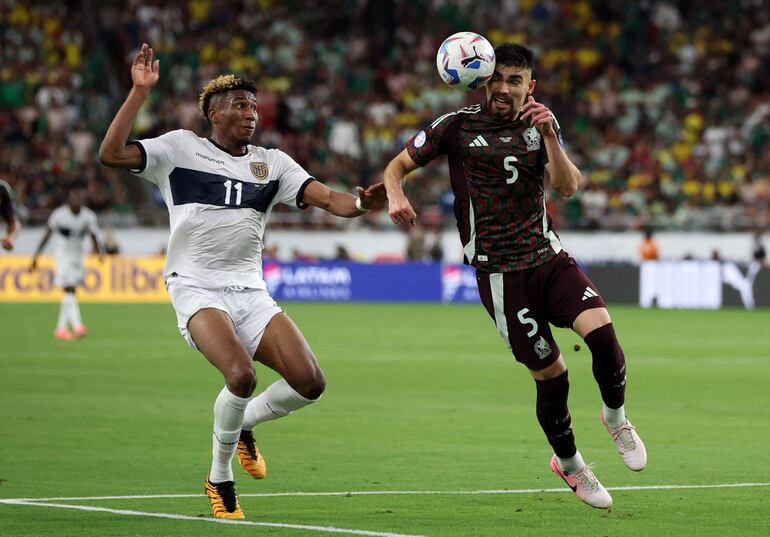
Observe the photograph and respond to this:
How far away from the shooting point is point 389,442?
38.9 ft

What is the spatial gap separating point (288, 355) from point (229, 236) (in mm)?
824

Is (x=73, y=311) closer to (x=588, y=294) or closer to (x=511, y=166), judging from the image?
(x=511, y=166)

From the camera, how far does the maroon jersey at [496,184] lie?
8.45m

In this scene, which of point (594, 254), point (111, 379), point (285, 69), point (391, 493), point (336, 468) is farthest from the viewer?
point (285, 69)

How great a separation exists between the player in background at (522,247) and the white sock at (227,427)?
1.54m

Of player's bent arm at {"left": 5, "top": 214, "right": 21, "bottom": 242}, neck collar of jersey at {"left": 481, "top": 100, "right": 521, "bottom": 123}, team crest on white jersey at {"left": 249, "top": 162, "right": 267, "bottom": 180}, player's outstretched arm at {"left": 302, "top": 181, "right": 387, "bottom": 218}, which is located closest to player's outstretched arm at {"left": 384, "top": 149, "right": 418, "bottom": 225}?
player's outstretched arm at {"left": 302, "top": 181, "right": 387, "bottom": 218}

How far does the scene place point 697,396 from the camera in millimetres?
15641

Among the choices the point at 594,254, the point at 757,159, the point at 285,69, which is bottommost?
the point at 594,254

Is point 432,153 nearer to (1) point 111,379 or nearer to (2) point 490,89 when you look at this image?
(2) point 490,89

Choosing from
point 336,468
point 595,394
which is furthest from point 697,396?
point 336,468

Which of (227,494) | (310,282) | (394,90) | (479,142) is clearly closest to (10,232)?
(227,494)

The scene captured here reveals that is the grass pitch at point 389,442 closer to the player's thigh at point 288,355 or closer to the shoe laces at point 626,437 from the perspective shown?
the shoe laces at point 626,437

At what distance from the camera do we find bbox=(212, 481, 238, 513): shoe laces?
27.0ft

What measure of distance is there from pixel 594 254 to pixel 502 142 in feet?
88.9
